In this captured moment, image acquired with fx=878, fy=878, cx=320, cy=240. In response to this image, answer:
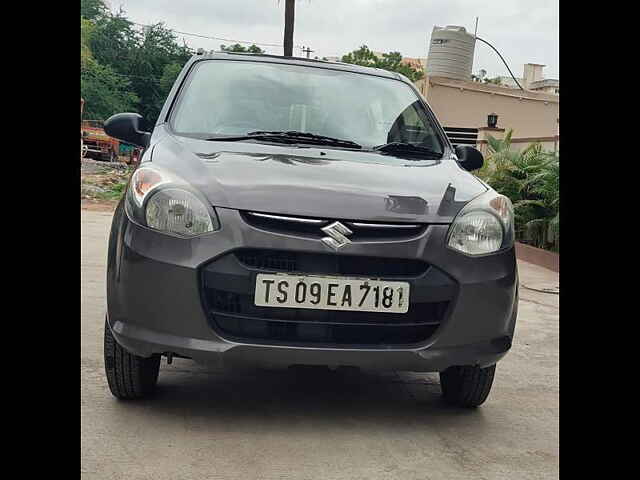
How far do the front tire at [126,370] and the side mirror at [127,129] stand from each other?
48.1 inches

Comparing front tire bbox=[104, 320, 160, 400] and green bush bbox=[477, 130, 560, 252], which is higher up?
green bush bbox=[477, 130, 560, 252]

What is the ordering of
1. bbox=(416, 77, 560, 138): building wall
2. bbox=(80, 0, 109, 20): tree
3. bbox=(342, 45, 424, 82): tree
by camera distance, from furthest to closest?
bbox=(80, 0, 109, 20): tree
bbox=(342, 45, 424, 82): tree
bbox=(416, 77, 560, 138): building wall

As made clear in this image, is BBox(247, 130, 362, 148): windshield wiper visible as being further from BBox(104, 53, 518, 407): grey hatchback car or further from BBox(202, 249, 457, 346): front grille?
BBox(202, 249, 457, 346): front grille

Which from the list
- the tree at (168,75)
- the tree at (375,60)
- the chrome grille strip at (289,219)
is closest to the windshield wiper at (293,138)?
the chrome grille strip at (289,219)

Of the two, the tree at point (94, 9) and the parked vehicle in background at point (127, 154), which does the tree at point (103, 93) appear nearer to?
the tree at point (94, 9)

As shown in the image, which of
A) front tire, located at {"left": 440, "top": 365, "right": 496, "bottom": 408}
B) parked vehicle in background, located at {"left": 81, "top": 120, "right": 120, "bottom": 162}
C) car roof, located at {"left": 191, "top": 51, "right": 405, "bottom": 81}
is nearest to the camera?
front tire, located at {"left": 440, "top": 365, "right": 496, "bottom": 408}

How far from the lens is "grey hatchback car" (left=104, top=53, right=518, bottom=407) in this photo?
325 cm

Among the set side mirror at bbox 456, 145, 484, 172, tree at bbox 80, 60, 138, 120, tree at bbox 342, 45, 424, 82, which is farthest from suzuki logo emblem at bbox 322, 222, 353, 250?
tree at bbox 342, 45, 424, 82

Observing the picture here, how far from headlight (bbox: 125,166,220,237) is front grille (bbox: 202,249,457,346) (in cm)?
16

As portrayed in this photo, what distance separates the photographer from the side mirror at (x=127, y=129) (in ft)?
14.5

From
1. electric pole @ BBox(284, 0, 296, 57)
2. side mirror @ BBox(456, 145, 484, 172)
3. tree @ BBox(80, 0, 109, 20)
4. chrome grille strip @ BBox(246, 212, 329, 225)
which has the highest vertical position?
tree @ BBox(80, 0, 109, 20)

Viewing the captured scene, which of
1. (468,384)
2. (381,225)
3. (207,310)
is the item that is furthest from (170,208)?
(468,384)
